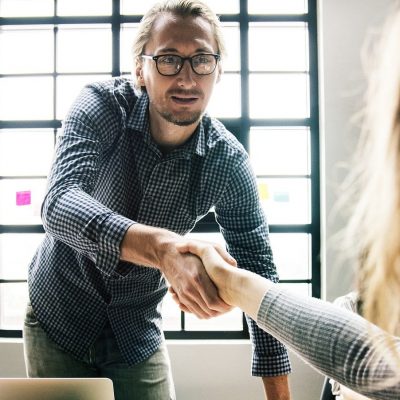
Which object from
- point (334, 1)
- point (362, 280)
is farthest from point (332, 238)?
point (362, 280)

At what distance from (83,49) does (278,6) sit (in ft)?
4.42

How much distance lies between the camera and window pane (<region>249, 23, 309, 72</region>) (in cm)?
291

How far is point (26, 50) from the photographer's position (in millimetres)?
3023

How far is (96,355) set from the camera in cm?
127

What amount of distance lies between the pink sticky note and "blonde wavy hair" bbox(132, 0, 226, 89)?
1.90 meters

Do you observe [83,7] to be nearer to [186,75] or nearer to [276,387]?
[186,75]

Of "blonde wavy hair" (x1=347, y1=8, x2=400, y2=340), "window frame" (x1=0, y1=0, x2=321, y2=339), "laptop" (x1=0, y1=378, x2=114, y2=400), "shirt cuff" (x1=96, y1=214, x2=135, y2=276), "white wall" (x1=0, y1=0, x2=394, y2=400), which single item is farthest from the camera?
"window frame" (x1=0, y1=0, x2=321, y2=339)

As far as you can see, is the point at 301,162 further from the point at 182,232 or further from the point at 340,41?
the point at 182,232

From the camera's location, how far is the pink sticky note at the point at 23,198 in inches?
117

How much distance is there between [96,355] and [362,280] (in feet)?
3.07

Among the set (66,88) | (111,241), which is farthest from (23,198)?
(111,241)

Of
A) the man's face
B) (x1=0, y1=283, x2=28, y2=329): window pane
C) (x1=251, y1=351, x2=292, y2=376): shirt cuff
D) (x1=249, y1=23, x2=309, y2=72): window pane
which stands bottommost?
(x1=0, y1=283, x2=28, y2=329): window pane

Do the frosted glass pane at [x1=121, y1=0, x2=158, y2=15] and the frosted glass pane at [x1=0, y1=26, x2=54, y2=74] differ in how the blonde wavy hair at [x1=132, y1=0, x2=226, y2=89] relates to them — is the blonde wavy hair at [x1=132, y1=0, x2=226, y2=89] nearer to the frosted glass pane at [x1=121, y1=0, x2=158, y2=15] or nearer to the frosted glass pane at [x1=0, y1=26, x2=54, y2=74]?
the frosted glass pane at [x1=121, y1=0, x2=158, y2=15]

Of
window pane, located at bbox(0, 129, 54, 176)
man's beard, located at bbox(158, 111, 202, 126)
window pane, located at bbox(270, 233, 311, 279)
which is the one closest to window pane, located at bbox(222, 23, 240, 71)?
window pane, located at bbox(270, 233, 311, 279)
